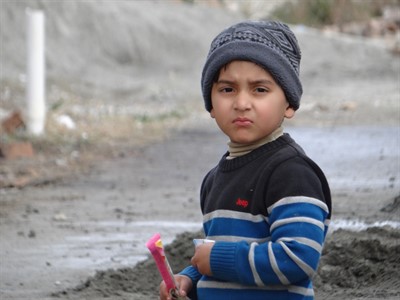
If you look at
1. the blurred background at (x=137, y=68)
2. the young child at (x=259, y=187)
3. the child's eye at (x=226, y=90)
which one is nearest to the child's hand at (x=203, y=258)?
the young child at (x=259, y=187)

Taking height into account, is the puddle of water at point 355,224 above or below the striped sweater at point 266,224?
above

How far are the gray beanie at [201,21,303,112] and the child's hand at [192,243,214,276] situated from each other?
546 millimetres

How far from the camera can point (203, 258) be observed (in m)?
3.33

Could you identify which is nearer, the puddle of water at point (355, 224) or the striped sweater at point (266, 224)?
the striped sweater at point (266, 224)

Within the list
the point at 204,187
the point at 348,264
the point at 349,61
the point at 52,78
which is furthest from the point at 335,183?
the point at 349,61

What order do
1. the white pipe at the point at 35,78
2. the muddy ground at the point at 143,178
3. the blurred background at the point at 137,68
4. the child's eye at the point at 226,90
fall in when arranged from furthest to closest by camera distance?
the blurred background at the point at 137,68 < the white pipe at the point at 35,78 < the muddy ground at the point at 143,178 < the child's eye at the point at 226,90

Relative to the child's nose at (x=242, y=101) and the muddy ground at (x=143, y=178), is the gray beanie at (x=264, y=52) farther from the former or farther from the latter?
the muddy ground at (x=143, y=178)

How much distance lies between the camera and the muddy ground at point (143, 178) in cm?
579

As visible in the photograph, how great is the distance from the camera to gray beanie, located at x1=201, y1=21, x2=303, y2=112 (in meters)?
3.34

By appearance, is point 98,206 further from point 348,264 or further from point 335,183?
point 348,264

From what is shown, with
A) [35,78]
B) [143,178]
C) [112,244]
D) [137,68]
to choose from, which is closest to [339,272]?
[112,244]

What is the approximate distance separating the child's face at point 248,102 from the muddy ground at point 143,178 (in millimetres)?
1723

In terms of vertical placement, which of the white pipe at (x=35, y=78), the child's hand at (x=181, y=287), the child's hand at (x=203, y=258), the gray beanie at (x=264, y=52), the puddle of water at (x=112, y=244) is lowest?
the child's hand at (x=181, y=287)

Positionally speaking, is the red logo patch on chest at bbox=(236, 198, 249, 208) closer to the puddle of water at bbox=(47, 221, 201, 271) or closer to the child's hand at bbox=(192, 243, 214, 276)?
the child's hand at bbox=(192, 243, 214, 276)
